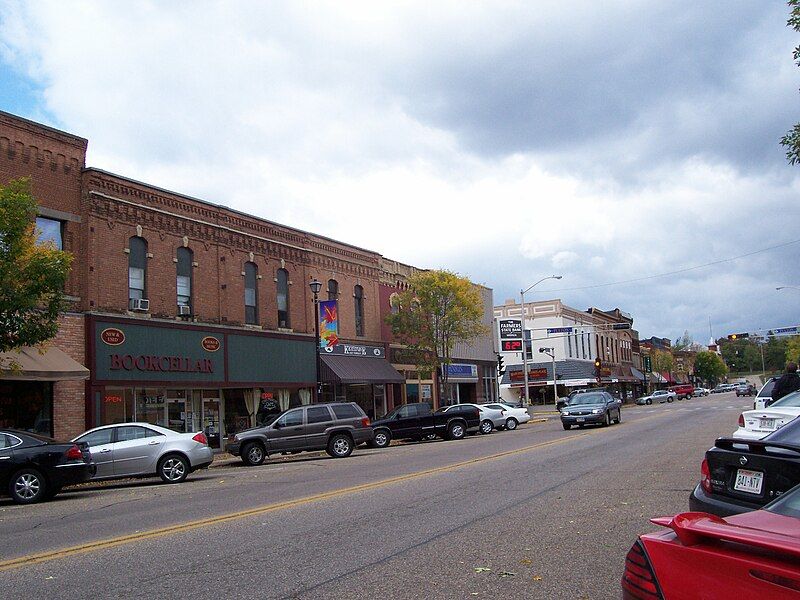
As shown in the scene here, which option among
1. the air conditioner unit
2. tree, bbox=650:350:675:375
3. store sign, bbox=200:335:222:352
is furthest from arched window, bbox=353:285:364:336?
tree, bbox=650:350:675:375

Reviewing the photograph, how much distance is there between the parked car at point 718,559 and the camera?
2.58 m

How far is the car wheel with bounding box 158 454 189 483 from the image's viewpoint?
55.9 feet

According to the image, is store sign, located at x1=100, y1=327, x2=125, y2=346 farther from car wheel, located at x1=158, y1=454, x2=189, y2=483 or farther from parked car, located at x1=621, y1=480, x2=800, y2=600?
parked car, located at x1=621, y1=480, x2=800, y2=600

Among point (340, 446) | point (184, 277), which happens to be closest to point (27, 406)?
point (184, 277)

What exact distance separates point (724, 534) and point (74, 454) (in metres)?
14.1

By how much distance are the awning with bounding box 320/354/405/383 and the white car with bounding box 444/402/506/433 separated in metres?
4.94

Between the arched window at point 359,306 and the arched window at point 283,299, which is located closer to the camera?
the arched window at point 283,299

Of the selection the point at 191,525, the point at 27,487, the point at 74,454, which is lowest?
the point at 191,525

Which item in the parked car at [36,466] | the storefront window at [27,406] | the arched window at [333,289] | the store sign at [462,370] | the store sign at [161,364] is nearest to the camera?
the parked car at [36,466]

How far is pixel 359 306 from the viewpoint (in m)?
37.3

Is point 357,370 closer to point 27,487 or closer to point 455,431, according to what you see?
point 455,431

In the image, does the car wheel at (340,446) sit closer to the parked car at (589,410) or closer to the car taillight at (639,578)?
the parked car at (589,410)

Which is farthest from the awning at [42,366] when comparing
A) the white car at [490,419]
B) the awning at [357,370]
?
the white car at [490,419]

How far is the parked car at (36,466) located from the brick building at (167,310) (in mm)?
5408
